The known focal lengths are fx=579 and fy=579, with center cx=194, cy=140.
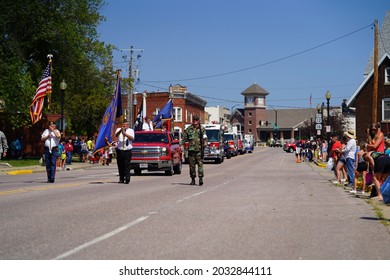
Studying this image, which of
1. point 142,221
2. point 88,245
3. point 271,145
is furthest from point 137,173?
point 271,145

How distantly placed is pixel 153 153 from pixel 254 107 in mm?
135090

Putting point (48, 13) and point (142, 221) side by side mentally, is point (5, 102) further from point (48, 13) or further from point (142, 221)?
point (142, 221)

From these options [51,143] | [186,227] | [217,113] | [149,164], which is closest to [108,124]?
[149,164]

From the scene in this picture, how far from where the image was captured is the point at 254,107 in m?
157

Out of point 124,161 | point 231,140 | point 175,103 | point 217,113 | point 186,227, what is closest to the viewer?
point 186,227

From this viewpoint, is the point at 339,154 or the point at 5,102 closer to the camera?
the point at 339,154

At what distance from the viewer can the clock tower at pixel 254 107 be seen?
153375 mm

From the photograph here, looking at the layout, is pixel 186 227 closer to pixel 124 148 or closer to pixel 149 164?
pixel 124 148

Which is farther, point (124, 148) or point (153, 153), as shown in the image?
point (153, 153)

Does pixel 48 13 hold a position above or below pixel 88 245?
above

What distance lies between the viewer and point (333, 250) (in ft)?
23.8

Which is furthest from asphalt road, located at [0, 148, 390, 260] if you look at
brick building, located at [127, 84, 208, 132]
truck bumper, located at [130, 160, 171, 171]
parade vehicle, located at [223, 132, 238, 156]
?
brick building, located at [127, 84, 208, 132]

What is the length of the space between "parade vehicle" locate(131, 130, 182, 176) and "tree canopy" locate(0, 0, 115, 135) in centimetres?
1848
